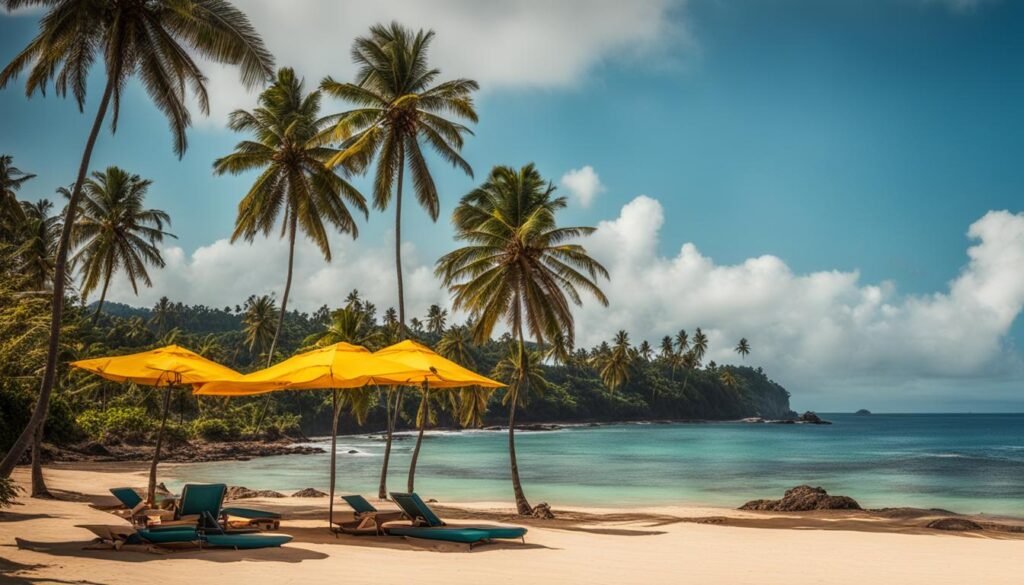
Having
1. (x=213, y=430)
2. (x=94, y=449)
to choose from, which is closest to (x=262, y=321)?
(x=213, y=430)

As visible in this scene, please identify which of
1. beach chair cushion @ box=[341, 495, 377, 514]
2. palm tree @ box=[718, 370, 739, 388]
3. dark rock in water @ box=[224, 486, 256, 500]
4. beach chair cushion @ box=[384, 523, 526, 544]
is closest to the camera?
beach chair cushion @ box=[384, 523, 526, 544]

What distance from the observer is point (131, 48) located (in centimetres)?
1459

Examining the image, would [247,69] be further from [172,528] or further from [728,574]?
[728,574]

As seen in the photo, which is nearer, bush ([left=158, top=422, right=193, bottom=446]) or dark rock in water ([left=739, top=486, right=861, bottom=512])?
dark rock in water ([left=739, top=486, right=861, bottom=512])

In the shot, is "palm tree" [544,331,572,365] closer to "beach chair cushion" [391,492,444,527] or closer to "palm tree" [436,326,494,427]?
"palm tree" [436,326,494,427]

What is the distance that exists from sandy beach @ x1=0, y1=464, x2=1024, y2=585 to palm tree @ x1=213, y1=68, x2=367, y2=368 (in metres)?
13.7

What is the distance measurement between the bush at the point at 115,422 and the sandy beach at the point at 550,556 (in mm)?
29609

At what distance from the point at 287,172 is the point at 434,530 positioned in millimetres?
21055

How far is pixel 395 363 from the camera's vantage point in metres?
11.8

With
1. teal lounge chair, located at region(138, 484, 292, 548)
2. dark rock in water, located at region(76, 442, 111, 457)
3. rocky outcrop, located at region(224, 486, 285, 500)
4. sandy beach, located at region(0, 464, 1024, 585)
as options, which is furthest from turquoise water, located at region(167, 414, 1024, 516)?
teal lounge chair, located at region(138, 484, 292, 548)

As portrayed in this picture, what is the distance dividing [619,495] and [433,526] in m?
18.3

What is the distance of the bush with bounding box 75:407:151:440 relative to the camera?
4412 centimetres

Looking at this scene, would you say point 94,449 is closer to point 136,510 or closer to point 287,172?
point 287,172

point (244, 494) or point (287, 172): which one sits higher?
point (287, 172)
